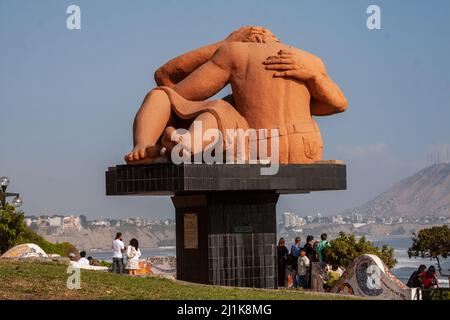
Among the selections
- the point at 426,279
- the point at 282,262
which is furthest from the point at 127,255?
the point at 426,279

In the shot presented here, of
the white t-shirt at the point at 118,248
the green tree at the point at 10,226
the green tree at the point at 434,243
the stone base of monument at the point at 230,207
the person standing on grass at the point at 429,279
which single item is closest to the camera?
the stone base of monument at the point at 230,207

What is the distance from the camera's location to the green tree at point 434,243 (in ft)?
89.7

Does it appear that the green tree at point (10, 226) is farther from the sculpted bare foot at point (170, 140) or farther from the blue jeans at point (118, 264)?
the sculpted bare foot at point (170, 140)

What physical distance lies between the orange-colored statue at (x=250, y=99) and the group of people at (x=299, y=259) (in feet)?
7.57

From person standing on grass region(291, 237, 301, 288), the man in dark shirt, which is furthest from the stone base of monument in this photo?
the man in dark shirt

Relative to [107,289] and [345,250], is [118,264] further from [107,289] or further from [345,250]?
[107,289]

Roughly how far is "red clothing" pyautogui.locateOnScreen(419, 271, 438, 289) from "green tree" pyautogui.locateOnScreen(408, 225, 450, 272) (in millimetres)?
10466

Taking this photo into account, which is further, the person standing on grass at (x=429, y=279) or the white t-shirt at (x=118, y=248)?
the white t-shirt at (x=118, y=248)

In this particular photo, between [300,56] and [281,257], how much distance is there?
4398mm

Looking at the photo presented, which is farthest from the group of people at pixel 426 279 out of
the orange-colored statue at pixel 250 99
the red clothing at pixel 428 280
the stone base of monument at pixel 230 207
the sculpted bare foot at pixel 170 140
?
the sculpted bare foot at pixel 170 140

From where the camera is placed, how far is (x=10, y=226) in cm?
2848

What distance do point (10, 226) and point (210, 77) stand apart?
13100 millimetres

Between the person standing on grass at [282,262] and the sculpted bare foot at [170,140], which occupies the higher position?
the sculpted bare foot at [170,140]

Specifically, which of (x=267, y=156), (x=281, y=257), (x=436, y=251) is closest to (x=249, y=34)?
(x=267, y=156)
